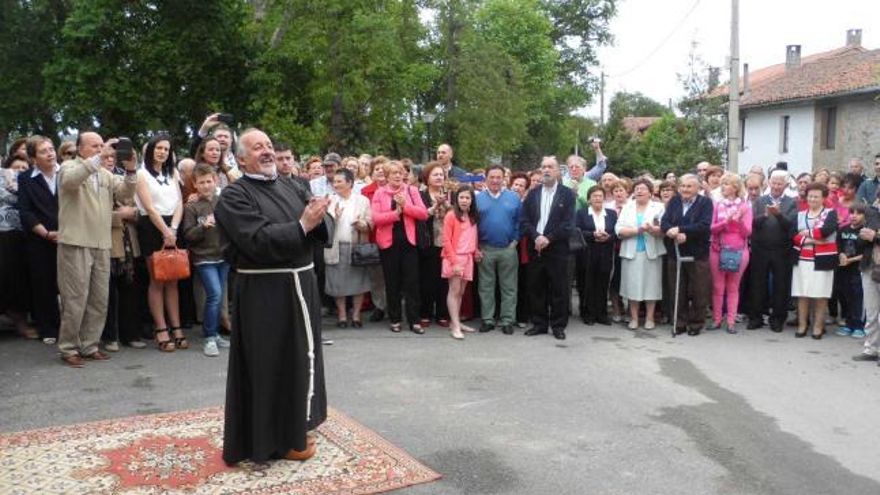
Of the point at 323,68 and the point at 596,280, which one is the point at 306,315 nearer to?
the point at 596,280

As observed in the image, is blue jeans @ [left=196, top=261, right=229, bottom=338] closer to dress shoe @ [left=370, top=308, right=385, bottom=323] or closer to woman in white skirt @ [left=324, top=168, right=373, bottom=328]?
woman in white skirt @ [left=324, top=168, right=373, bottom=328]

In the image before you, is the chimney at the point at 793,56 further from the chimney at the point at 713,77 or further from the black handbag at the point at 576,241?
the black handbag at the point at 576,241

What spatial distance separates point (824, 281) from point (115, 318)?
7.82m

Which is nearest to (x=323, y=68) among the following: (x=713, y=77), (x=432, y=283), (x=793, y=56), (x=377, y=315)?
(x=713, y=77)

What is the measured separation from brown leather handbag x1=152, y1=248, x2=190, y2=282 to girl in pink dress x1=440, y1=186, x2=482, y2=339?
9.68ft

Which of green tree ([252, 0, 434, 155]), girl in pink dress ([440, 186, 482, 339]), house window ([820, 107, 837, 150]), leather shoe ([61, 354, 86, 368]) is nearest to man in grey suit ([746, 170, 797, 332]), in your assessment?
girl in pink dress ([440, 186, 482, 339])

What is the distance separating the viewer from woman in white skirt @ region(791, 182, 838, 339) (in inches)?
358

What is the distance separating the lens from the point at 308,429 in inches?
194

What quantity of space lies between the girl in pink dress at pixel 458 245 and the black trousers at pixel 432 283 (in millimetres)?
414

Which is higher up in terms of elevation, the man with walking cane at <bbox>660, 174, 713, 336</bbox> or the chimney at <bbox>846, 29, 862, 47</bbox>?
the chimney at <bbox>846, 29, 862, 47</bbox>

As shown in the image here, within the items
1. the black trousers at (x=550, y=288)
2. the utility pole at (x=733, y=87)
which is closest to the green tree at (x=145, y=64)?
the utility pole at (x=733, y=87)

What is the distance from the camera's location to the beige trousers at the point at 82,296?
23.0ft

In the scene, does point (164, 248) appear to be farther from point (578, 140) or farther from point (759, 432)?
point (578, 140)

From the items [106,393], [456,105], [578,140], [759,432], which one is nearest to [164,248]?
[106,393]
